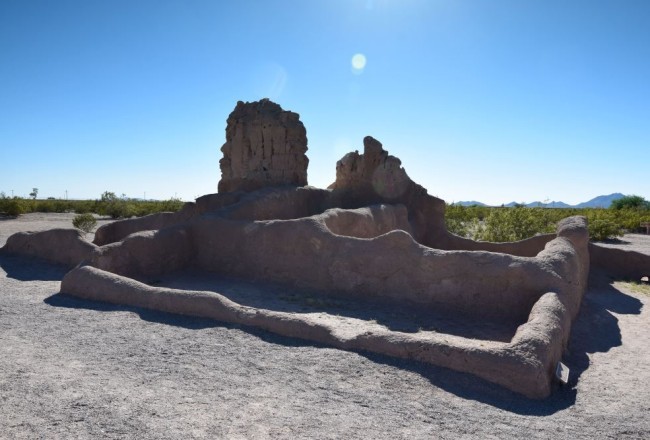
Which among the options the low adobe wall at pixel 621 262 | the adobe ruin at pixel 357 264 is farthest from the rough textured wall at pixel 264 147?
the low adobe wall at pixel 621 262

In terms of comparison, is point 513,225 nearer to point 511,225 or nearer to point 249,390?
point 511,225

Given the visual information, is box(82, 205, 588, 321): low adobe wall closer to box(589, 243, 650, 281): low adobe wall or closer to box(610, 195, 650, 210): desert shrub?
box(589, 243, 650, 281): low adobe wall

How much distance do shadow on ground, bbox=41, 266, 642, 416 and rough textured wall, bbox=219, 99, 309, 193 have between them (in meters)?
7.90

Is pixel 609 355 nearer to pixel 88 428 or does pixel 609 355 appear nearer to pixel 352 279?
pixel 352 279

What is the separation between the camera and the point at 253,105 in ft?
52.5

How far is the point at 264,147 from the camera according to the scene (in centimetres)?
1559

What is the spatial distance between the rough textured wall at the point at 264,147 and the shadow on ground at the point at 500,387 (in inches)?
311

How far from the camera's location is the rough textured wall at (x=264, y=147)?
50.9 feet

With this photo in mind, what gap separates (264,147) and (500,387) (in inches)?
467

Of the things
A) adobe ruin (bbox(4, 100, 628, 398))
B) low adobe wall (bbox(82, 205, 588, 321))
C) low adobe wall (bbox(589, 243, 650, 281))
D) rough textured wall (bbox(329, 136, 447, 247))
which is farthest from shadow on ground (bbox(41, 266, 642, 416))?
rough textured wall (bbox(329, 136, 447, 247))

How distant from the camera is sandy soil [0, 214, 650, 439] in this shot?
14.1 ft

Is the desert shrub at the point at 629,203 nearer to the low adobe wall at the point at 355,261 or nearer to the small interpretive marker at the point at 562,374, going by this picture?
the low adobe wall at the point at 355,261

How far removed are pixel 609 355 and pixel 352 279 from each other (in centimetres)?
446

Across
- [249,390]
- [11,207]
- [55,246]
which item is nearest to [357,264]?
[249,390]
